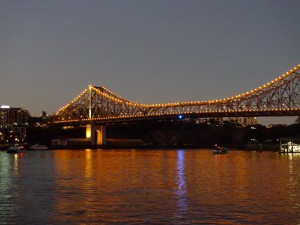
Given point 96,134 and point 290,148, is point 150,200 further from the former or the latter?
point 96,134

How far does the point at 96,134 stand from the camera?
5290 inches

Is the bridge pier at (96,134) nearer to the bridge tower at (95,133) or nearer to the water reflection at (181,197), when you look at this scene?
the bridge tower at (95,133)

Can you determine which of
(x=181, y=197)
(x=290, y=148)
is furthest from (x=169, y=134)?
(x=181, y=197)

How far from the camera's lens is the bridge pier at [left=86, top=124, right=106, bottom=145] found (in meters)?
129

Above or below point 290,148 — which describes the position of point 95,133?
above

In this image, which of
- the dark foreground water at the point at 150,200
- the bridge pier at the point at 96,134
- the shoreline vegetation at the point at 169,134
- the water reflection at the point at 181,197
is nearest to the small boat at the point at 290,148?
the shoreline vegetation at the point at 169,134

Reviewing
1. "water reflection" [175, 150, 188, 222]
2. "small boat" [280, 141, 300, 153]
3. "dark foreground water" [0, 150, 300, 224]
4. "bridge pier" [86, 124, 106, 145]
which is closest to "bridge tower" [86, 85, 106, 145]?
"bridge pier" [86, 124, 106, 145]

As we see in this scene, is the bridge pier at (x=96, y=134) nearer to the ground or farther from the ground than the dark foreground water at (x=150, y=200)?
farther from the ground

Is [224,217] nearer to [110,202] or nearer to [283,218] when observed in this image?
[283,218]

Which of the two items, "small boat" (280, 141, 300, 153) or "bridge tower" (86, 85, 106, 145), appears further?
"bridge tower" (86, 85, 106, 145)

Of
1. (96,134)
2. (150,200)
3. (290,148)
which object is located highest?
(96,134)

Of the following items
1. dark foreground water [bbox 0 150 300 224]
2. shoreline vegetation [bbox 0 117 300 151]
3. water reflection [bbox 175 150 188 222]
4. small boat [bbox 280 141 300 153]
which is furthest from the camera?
shoreline vegetation [bbox 0 117 300 151]

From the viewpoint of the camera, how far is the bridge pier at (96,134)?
12938cm

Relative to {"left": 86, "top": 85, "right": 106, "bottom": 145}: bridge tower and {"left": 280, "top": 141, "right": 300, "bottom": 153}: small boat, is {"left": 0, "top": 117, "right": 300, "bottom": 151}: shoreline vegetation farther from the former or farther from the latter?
{"left": 280, "top": 141, "right": 300, "bottom": 153}: small boat
